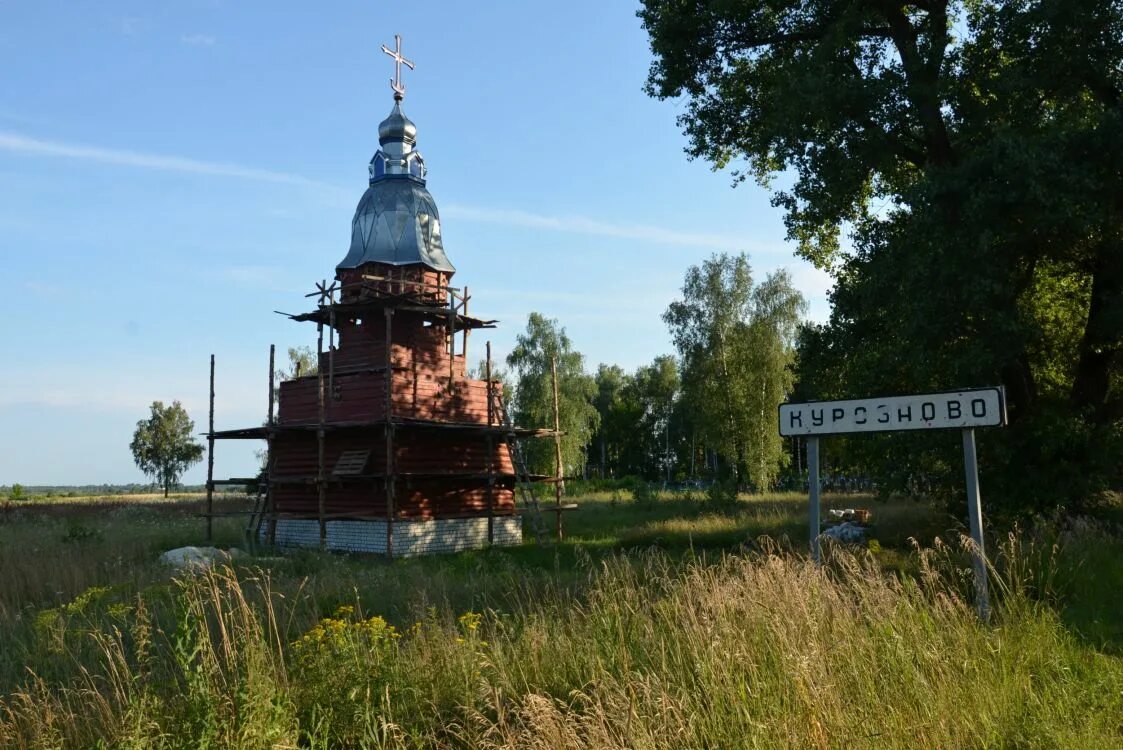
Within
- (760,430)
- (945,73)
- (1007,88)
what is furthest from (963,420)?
(760,430)

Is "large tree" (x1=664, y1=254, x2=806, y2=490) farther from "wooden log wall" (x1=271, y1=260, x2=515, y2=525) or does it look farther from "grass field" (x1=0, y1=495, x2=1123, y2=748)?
"grass field" (x1=0, y1=495, x2=1123, y2=748)

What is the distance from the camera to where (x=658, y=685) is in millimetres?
4613

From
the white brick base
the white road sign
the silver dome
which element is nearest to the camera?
the white road sign

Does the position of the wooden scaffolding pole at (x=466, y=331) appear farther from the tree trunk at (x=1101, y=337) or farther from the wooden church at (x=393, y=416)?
the tree trunk at (x=1101, y=337)

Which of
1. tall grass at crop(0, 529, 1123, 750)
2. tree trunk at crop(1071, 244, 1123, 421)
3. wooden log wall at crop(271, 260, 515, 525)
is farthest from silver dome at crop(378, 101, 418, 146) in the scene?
tall grass at crop(0, 529, 1123, 750)

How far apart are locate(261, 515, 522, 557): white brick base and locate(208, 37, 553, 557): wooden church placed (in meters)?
0.04

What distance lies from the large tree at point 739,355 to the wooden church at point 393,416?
17.8 m

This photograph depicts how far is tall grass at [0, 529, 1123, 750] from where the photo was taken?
4.46 metres

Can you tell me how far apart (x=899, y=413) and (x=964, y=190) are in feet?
21.4

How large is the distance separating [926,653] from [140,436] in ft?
264

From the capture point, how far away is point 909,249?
45.3 ft

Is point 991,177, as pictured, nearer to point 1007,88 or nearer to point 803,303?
point 1007,88

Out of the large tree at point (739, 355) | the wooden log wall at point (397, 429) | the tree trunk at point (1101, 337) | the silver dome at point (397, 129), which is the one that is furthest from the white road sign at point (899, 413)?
the large tree at point (739, 355)

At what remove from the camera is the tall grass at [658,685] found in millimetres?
4457
